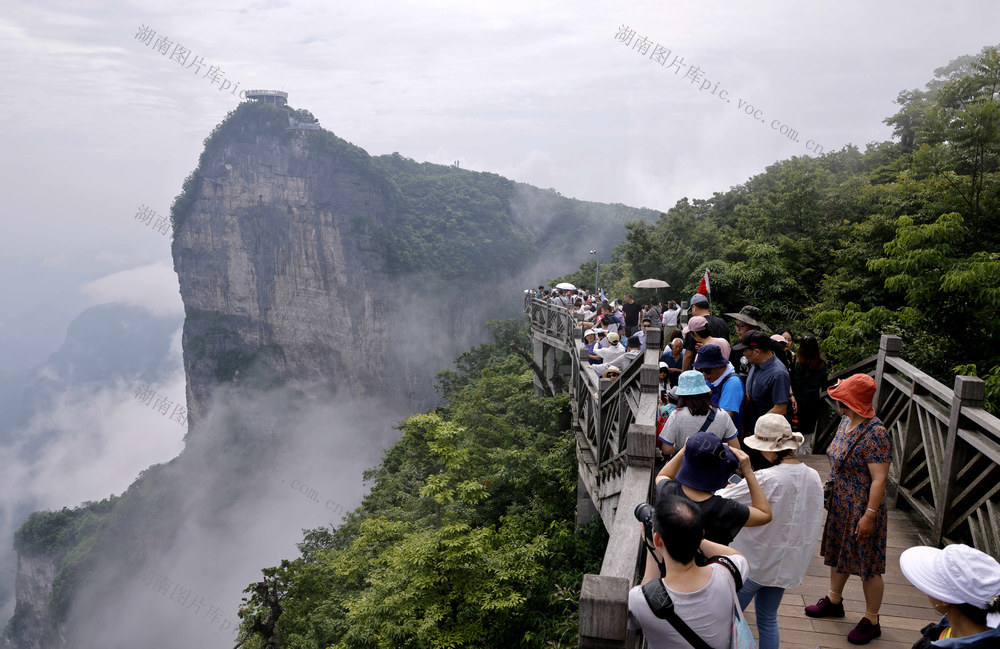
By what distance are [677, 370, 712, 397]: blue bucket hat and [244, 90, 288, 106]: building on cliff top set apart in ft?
270

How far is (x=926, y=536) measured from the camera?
14.1 feet

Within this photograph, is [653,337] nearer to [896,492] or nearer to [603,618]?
[896,492]

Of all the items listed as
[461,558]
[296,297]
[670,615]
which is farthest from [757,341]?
[296,297]

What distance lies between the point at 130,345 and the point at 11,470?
76.8m

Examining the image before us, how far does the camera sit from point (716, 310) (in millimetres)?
13523

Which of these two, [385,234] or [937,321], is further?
[385,234]

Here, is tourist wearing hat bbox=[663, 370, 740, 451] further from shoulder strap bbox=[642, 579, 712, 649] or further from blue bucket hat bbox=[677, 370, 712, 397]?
shoulder strap bbox=[642, 579, 712, 649]

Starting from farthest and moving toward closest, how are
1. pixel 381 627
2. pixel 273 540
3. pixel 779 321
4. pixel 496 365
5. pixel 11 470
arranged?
pixel 11 470, pixel 273 540, pixel 496 365, pixel 779 321, pixel 381 627

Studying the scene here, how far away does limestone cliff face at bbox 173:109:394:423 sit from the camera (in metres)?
70.8

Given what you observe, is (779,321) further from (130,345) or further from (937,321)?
(130,345)

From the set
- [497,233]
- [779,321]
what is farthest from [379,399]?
[779,321]

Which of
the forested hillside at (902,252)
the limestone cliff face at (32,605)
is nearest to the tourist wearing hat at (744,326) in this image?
the forested hillside at (902,252)

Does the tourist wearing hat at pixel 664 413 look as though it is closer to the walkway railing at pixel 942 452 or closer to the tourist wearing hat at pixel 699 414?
the tourist wearing hat at pixel 699 414

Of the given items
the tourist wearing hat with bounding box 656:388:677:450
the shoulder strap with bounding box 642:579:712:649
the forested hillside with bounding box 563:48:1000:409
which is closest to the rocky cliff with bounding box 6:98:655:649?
the forested hillside with bounding box 563:48:1000:409
